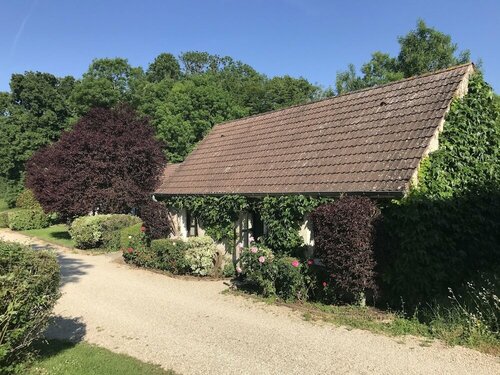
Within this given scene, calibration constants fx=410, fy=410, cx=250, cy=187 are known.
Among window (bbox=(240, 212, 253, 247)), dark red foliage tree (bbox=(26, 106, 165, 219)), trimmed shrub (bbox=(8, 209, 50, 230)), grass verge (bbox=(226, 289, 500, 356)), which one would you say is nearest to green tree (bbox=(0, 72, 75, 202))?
trimmed shrub (bbox=(8, 209, 50, 230))

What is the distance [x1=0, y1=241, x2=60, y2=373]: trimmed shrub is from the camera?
5871 millimetres

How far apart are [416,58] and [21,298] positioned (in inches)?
1545

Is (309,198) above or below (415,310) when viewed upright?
above

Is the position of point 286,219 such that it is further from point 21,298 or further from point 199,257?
point 21,298

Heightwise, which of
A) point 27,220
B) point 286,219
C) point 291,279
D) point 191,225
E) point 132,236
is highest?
point 286,219

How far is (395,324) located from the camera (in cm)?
836

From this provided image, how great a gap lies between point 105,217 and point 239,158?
29.9 ft

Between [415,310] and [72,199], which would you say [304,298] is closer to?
[415,310]

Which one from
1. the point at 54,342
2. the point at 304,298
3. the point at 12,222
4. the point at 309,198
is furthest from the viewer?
the point at 12,222

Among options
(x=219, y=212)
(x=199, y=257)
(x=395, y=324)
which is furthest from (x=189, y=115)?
(x=395, y=324)

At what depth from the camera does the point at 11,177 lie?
50250mm

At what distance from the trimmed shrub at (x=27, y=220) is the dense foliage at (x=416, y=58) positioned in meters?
32.6

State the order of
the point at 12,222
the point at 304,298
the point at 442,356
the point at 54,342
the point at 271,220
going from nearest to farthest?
the point at 442,356 < the point at 54,342 < the point at 304,298 < the point at 271,220 < the point at 12,222

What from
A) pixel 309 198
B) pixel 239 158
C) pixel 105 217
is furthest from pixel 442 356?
pixel 105 217
